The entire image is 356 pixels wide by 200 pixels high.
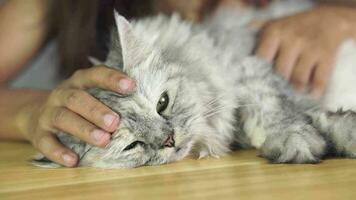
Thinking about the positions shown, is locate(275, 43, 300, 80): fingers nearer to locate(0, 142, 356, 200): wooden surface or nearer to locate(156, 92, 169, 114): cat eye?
locate(0, 142, 356, 200): wooden surface

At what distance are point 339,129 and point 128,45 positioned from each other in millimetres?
521

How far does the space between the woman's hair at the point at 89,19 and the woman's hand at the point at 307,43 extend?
33 centimetres

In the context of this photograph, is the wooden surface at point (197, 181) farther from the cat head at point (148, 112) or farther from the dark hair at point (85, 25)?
the dark hair at point (85, 25)

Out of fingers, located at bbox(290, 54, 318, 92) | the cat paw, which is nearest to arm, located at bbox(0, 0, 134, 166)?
the cat paw

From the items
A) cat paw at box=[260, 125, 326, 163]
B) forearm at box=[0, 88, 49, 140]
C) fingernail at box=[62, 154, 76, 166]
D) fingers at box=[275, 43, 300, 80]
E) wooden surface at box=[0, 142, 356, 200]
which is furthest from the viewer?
forearm at box=[0, 88, 49, 140]

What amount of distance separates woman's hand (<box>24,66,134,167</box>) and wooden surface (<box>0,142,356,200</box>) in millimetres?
64

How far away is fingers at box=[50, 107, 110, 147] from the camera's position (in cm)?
127

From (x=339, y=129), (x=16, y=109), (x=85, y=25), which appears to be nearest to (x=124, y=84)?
(x=339, y=129)

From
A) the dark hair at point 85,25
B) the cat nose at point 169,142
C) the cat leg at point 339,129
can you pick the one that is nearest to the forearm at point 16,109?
the dark hair at point 85,25

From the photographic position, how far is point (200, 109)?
4.58 feet

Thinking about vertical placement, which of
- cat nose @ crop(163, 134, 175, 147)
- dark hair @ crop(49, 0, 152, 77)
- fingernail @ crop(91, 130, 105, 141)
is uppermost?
dark hair @ crop(49, 0, 152, 77)

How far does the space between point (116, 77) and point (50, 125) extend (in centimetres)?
29

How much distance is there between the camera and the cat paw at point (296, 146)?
4.04ft

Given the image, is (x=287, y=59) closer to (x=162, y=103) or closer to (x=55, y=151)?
(x=162, y=103)
